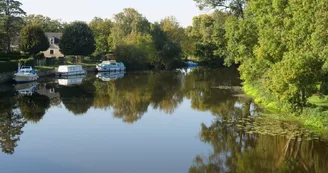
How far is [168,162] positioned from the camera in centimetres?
1761

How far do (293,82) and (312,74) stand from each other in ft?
3.67

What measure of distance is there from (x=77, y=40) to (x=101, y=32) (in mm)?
23223

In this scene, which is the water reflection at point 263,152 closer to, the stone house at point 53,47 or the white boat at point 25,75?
the white boat at point 25,75

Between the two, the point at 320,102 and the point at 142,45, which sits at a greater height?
the point at 142,45

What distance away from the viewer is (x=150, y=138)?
22078 mm

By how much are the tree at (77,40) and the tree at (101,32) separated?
33.0 feet

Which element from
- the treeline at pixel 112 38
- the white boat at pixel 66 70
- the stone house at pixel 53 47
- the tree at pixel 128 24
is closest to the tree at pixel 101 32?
the treeline at pixel 112 38

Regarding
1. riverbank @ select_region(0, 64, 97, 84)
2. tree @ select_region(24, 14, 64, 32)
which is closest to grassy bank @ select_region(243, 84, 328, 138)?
riverbank @ select_region(0, 64, 97, 84)

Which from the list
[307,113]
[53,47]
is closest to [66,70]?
[53,47]

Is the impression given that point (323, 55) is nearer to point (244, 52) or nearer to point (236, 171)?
point (236, 171)

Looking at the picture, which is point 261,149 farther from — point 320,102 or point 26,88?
point 26,88

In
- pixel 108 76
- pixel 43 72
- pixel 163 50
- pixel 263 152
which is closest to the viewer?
pixel 263 152

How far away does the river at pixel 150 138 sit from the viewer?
55.9ft

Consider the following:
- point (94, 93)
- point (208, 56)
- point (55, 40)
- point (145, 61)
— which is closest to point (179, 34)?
point (208, 56)
